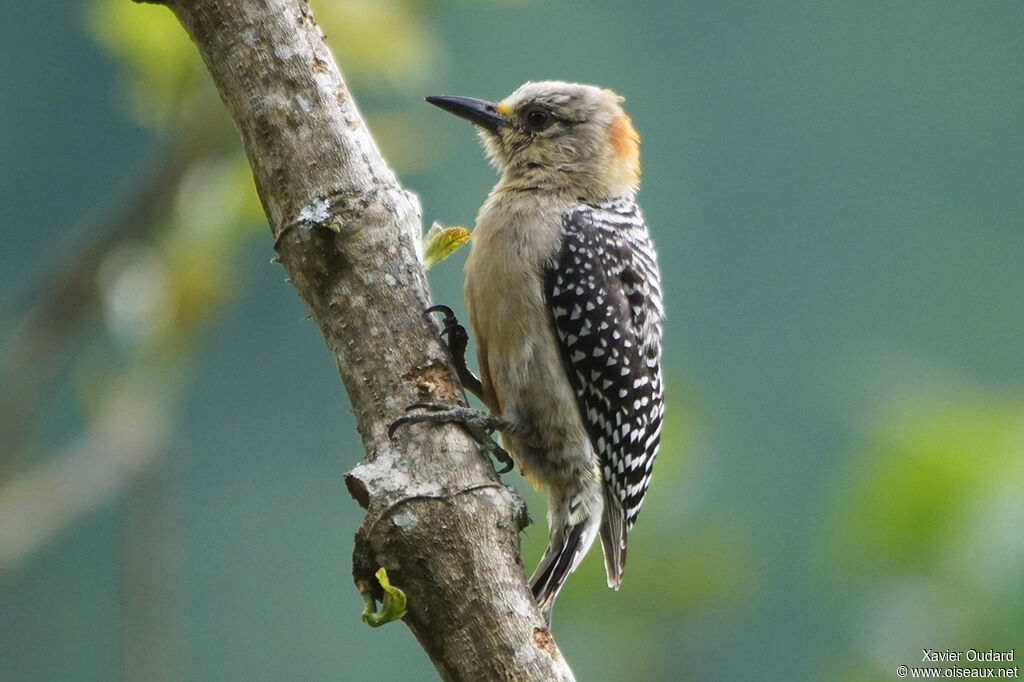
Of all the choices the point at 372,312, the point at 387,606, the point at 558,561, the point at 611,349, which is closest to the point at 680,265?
the point at 611,349

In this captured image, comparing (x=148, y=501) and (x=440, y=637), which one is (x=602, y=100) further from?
(x=440, y=637)

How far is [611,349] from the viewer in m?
3.94

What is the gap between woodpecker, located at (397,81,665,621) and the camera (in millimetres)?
3848

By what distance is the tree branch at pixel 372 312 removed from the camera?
2.45 metres

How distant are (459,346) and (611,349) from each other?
1.79 ft

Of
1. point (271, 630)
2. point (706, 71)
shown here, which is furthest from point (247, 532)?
point (706, 71)

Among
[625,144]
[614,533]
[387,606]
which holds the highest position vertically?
[625,144]

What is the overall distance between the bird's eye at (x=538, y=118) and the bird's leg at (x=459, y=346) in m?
0.96

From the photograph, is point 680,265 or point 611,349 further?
point 680,265

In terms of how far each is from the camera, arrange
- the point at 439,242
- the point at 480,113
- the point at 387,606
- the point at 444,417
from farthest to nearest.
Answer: the point at 480,113
the point at 439,242
the point at 444,417
the point at 387,606

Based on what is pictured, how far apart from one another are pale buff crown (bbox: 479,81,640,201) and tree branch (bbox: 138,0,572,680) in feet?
4.92

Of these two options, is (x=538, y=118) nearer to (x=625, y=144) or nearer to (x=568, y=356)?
(x=625, y=144)

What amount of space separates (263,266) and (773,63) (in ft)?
18.4

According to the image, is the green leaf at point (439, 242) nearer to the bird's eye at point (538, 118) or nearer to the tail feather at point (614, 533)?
the tail feather at point (614, 533)
